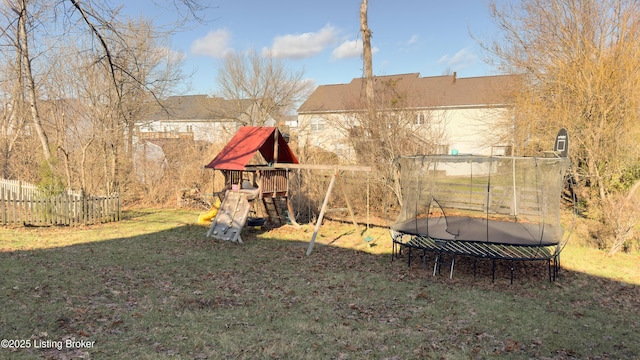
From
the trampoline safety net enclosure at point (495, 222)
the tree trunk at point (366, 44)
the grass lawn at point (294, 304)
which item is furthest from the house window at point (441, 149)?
the grass lawn at point (294, 304)

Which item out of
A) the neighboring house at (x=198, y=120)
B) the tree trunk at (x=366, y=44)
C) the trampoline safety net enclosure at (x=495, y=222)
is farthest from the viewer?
the neighboring house at (x=198, y=120)

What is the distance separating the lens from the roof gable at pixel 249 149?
33.9 ft

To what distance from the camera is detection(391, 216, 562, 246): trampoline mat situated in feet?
24.4

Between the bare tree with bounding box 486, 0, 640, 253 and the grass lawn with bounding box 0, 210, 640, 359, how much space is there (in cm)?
380

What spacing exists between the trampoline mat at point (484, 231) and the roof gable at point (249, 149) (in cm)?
433

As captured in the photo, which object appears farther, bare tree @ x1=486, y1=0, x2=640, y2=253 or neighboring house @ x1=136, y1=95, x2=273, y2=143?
neighboring house @ x1=136, y1=95, x2=273, y2=143

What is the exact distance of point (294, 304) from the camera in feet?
19.4

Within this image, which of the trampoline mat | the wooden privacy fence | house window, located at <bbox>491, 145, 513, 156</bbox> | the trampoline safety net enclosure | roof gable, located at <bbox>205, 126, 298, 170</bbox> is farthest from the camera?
house window, located at <bbox>491, 145, 513, 156</bbox>

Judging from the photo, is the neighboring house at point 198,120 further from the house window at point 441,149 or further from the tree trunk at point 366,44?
the house window at point 441,149

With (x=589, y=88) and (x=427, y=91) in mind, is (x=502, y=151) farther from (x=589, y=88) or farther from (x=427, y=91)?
(x=427, y=91)

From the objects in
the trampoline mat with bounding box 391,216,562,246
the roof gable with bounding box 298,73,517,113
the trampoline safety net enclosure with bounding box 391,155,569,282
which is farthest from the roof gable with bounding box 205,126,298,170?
the roof gable with bounding box 298,73,517,113

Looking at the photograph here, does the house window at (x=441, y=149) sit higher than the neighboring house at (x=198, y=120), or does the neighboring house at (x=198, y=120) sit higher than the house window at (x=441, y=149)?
the neighboring house at (x=198, y=120)

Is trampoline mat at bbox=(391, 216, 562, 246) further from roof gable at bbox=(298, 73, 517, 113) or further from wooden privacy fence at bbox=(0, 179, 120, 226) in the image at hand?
roof gable at bbox=(298, 73, 517, 113)

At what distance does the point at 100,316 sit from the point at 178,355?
1601 millimetres
